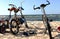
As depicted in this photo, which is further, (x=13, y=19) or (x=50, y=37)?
(x=13, y=19)

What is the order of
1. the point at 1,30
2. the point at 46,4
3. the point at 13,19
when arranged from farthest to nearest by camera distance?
the point at 1,30 → the point at 13,19 → the point at 46,4

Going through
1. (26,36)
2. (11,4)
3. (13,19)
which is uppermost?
(11,4)

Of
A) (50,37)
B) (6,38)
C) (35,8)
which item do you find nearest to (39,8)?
(35,8)

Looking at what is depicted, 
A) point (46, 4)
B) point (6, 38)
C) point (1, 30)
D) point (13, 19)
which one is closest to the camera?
point (46, 4)

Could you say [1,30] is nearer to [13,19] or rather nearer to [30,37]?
[13,19]

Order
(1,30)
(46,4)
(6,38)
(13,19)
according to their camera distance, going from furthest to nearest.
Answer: (1,30), (13,19), (6,38), (46,4)

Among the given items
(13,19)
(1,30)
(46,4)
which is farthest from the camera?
(1,30)

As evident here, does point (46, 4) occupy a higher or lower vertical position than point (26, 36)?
higher

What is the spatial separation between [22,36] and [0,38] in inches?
59.8

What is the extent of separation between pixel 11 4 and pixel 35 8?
10.4 feet

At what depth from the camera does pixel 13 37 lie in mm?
14016

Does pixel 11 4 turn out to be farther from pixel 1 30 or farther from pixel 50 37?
pixel 50 37

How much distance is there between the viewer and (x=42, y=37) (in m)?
13.6

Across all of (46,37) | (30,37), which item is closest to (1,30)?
(30,37)
